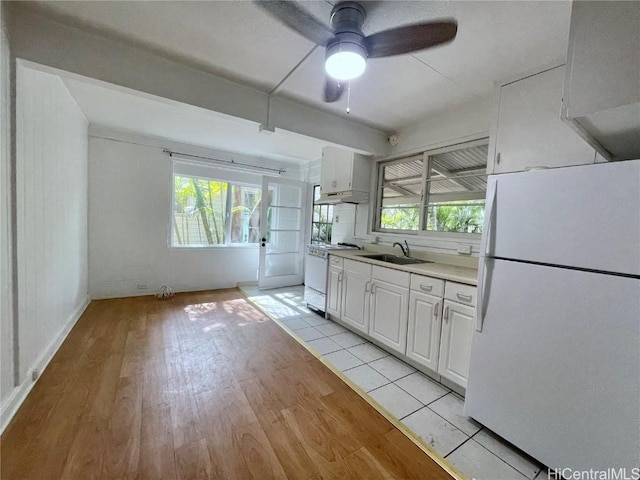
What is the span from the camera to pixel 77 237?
9.96 feet

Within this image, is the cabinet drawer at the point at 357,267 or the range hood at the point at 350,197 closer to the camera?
the cabinet drawer at the point at 357,267

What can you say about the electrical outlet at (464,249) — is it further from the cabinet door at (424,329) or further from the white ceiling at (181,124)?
the white ceiling at (181,124)

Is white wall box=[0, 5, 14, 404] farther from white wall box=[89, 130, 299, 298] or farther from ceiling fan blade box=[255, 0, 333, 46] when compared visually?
white wall box=[89, 130, 299, 298]

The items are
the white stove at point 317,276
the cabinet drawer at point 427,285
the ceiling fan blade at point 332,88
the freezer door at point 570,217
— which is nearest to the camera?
the freezer door at point 570,217

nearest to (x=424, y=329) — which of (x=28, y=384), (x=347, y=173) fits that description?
(x=347, y=173)

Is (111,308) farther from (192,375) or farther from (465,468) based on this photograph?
(465,468)

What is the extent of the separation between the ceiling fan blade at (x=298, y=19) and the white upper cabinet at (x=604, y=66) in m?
1.07

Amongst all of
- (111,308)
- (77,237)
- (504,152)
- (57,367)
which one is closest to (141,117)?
(77,237)

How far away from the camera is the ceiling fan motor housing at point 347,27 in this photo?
4.23ft

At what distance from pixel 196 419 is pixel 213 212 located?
141 inches

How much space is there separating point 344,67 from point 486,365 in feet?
6.30

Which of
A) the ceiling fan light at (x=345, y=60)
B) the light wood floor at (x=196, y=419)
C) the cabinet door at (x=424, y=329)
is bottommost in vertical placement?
the light wood floor at (x=196, y=419)

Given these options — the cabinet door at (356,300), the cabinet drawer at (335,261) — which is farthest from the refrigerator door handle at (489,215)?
the cabinet drawer at (335,261)

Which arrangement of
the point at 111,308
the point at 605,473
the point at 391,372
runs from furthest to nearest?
the point at 111,308 → the point at 391,372 → the point at 605,473
